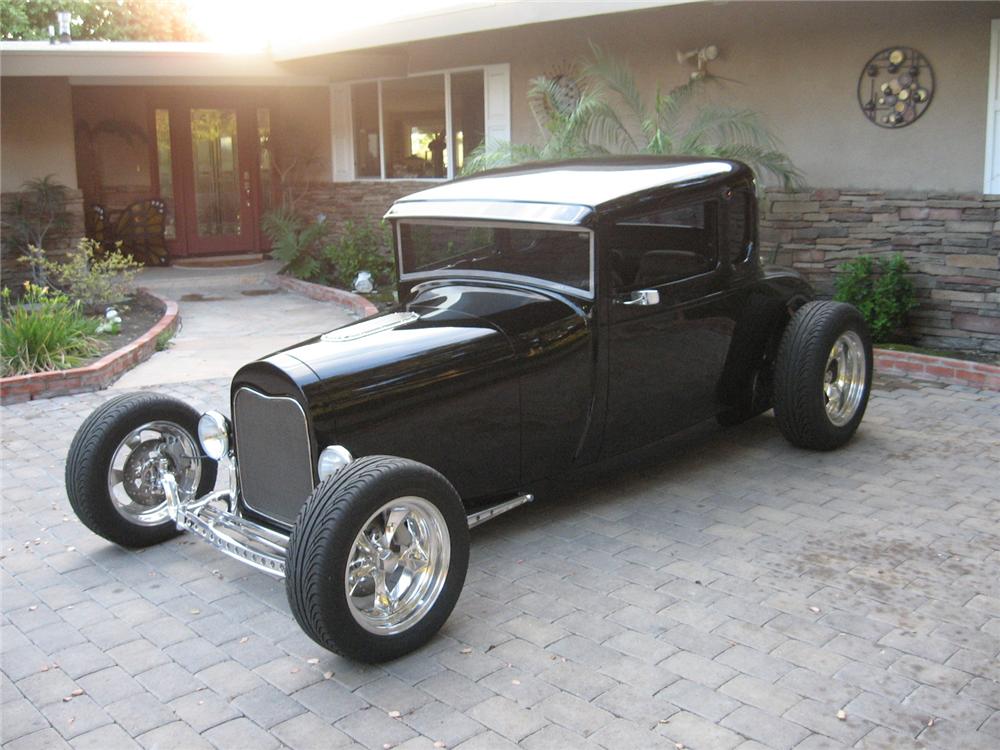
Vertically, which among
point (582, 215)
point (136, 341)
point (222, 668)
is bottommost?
point (222, 668)

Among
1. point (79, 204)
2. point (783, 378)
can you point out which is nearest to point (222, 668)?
point (783, 378)

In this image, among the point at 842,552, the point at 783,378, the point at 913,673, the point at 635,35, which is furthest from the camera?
the point at 635,35

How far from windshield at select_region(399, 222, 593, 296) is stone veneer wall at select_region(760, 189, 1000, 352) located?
456cm

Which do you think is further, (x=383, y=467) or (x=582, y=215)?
(x=582, y=215)

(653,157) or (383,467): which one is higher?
(653,157)

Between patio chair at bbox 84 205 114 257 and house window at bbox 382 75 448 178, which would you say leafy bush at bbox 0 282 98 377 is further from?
patio chair at bbox 84 205 114 257

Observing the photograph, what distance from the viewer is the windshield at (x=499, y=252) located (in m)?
4.93

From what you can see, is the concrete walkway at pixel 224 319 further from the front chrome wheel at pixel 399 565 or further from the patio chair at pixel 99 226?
the front chrome wheel at pixel 399 565

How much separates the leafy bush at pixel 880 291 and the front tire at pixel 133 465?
567 cm

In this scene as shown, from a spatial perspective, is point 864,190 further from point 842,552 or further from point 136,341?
point 136,341

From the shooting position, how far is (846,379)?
20.0ft

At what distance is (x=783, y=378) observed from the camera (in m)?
5.70

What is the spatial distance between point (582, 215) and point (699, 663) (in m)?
2.20

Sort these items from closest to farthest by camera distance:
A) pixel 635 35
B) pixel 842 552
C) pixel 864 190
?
pixel 842 552 → pixel 864 190 → pixel 635 35
